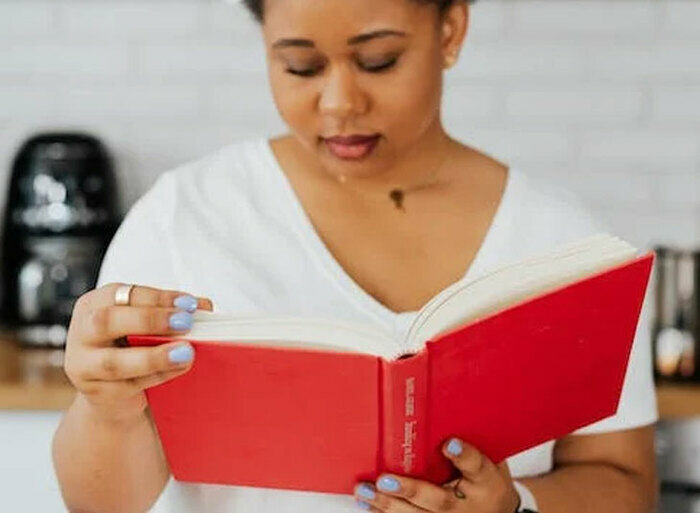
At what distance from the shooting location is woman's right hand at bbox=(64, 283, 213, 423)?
3.09ft

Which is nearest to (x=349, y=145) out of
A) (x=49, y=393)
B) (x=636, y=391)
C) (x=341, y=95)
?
(x=341, y=95)

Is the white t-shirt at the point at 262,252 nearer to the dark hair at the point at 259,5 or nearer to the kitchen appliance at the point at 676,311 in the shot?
the dark hair at the point at 259,5

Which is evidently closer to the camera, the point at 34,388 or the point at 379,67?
the point at 379,67

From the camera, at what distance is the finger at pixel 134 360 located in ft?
3.07

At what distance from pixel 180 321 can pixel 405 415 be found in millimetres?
176

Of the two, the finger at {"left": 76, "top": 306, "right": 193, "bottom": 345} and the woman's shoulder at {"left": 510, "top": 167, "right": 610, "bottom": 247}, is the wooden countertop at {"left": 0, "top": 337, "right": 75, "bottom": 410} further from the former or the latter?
the finger at {"left": 76, "top": 306, "right": 193, "bottom": 345}

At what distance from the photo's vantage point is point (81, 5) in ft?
7.14

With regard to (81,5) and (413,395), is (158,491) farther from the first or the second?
(81,5)

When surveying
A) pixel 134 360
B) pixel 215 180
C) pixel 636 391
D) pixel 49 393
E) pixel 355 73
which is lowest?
pixel 49 393

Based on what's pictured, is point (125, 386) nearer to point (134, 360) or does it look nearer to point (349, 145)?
point (134, 360)

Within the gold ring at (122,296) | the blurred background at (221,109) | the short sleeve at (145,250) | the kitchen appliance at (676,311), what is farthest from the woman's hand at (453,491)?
the blurred background at (221,109)

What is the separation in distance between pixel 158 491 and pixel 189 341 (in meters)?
0.27

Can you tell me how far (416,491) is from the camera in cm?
100

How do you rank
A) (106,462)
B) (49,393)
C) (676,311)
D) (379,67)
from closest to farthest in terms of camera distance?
(106,462)
(379,67)
(49,393)
(676,311)
